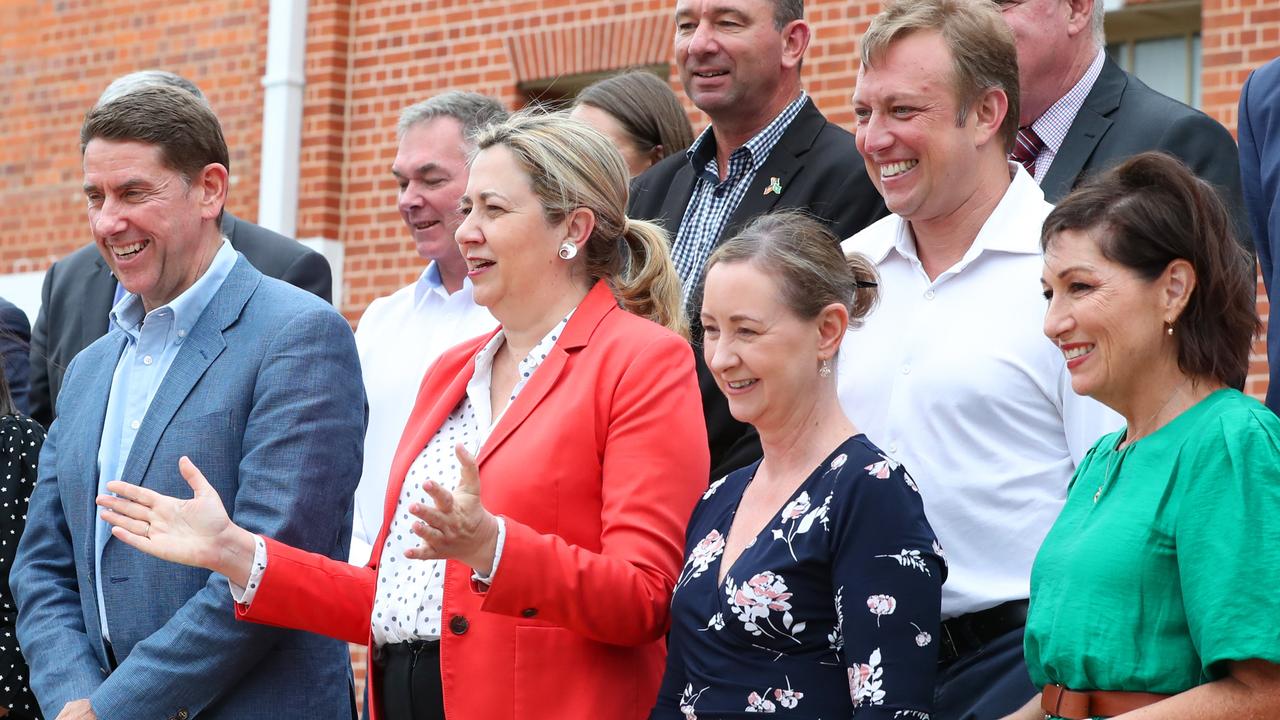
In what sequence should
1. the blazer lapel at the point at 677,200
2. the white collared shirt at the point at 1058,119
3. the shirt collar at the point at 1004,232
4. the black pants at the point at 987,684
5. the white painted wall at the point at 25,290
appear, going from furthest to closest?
the white painted wall at the point at 25,290, the blazer lapel at the point at 677,200, the white collared shirt at the point at 1058,119, the shirt collar at the point at 1004,232, the black pants at the point at 987,684

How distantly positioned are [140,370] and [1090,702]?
2.29m

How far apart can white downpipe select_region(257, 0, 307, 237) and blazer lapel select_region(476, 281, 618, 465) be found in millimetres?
6138

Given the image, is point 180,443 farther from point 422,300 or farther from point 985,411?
point 985,411

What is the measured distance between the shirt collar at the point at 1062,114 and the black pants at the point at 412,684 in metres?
1.92

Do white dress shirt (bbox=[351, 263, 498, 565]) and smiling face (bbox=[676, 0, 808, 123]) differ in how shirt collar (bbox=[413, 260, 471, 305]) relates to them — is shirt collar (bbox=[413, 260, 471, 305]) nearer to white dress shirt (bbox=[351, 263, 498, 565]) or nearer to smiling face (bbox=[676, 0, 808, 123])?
white dress shirt (bbox=[351, 263, 498, 565])

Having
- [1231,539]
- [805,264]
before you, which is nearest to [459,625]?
[805,264]

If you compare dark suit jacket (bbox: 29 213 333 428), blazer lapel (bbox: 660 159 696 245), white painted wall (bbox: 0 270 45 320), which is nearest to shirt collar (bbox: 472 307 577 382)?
blazer lapel (bbox: 660 159 696 245)

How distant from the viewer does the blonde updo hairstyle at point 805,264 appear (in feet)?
10.6

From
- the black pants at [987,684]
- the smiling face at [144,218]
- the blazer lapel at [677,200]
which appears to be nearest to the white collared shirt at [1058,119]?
the blazer lapel at [677,200]

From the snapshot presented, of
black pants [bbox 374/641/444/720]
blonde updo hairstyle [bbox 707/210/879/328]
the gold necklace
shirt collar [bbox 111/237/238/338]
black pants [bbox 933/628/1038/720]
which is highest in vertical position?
blonde updo hairstyle [bbox 707/210/879/328]

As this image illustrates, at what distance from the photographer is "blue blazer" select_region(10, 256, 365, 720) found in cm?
361

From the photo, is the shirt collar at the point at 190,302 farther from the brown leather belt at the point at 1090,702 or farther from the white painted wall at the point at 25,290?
the white painted wall at the point at 25,290

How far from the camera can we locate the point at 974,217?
350 centimetres

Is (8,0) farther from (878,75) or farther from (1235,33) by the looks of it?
(878,75)
